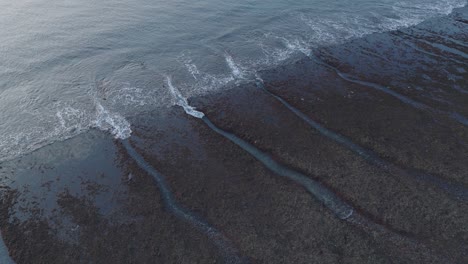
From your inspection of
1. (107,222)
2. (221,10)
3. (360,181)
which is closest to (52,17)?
(221,10)

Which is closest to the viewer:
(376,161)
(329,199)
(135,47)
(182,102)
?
(329,199)

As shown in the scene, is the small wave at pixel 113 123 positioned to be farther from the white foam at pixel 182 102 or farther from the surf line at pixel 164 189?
the white foam at pixel 182 102

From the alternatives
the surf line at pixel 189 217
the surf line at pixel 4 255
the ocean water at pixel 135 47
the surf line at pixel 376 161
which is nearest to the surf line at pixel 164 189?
the surf line at pixel 189 217

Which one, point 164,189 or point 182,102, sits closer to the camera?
point 164,189

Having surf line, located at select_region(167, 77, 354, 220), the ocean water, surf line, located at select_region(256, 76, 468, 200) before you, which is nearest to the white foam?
surf line, located at select_region(167, 77, 354, 220)

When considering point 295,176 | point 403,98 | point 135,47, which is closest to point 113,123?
point 135,47

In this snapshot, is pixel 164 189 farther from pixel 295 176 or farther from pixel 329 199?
pixel 329 199

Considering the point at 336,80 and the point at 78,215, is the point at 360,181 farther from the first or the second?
the point at 78,215
